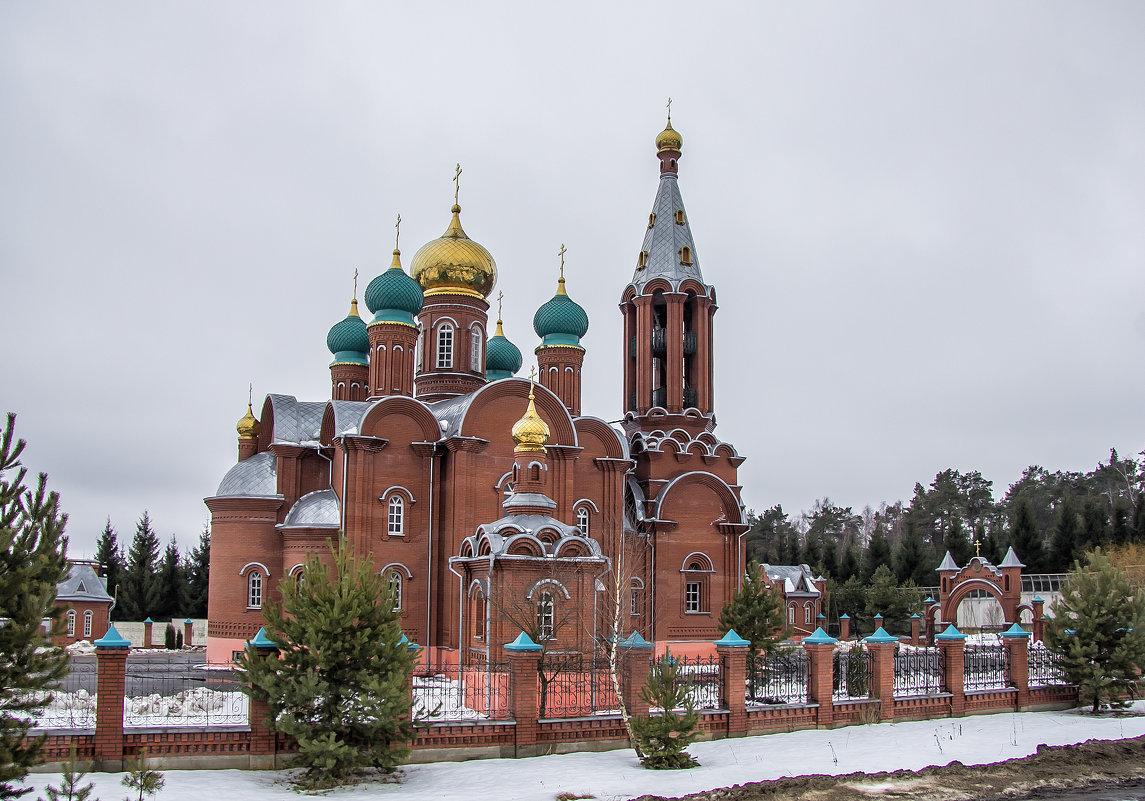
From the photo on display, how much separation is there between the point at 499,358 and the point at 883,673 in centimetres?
1506

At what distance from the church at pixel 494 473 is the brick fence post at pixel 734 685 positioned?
9.35 ft

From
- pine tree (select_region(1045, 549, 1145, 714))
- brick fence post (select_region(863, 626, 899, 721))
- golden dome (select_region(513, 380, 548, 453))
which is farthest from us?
golden dome (select_region(513, 380, 548, 453))

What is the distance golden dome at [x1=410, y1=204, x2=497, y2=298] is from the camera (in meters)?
24.1

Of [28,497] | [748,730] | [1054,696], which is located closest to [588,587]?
[748,730]

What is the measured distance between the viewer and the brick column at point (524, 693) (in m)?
12.1

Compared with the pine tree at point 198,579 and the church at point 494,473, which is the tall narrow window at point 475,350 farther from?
the pine tree at point 198,579

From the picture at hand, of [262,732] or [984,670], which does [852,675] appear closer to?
[984,670]

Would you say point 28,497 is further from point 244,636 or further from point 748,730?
point 244,636

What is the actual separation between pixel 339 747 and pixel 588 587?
299 inches

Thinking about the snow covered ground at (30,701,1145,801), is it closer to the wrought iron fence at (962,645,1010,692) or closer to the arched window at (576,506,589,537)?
the wrought iron fence at (962,645,1010,692)

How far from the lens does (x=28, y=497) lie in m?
7.77

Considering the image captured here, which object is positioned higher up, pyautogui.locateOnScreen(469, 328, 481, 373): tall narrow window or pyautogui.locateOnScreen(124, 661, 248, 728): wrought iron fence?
pyautogui.locateOnScreen(469, 328, 481, 373): tall narrow window

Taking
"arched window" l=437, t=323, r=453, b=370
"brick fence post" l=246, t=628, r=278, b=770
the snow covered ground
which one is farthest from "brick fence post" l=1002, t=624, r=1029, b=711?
"arched window" l=437, t=323, r=453, b=370

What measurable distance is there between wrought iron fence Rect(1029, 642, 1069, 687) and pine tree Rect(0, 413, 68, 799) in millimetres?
15277
